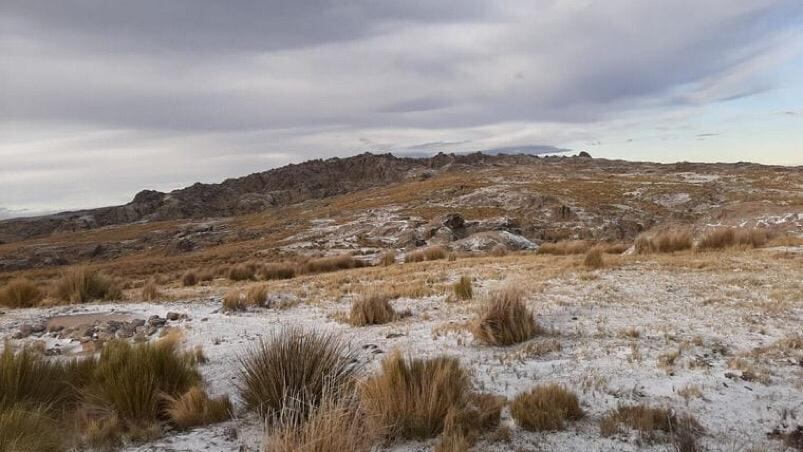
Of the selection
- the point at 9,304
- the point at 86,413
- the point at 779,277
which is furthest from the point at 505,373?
the point at 9,304

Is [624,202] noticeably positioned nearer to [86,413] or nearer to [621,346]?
[621,346]

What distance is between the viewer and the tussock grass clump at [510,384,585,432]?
4.30 m

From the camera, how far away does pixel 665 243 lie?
1528cm

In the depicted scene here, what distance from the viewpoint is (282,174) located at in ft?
421

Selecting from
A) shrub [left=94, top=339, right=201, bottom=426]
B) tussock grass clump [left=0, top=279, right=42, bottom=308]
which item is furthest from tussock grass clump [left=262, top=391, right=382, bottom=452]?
tussock grass clump [left=0, top=279, right=42, bottom=308]

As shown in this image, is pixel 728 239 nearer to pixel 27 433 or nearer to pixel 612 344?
pixel 612 344

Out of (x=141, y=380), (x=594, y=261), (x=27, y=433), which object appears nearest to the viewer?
(x=27, y=433)

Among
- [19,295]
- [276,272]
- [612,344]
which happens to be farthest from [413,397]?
[276,272]

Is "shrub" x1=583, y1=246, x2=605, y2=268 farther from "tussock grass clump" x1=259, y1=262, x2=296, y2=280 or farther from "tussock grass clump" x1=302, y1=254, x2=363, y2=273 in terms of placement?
→ "tussock grass clump" x1=302, y1=254, x2=363, y2=273

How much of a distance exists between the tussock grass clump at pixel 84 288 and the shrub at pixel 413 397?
11192 mm

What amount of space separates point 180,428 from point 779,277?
1025cm

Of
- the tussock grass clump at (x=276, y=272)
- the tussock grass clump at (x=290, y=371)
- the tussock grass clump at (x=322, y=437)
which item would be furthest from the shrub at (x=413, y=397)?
the tussock grass clump at (x=276, y=272)

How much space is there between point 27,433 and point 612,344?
18.8 feet

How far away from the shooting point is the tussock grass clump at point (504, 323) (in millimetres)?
6734
